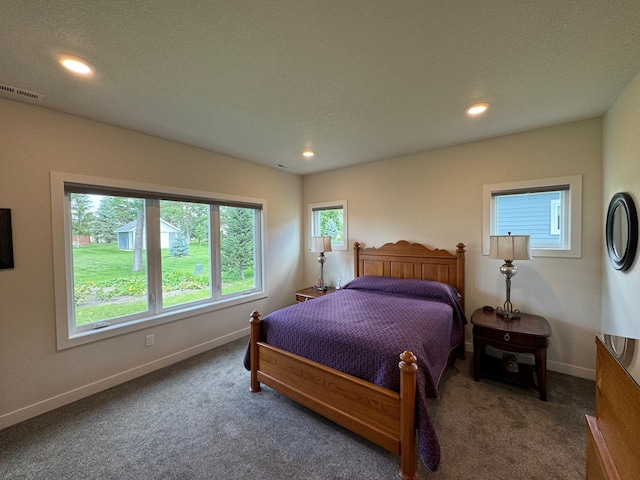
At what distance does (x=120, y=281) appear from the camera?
2.61 m

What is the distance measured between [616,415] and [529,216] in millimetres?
2483

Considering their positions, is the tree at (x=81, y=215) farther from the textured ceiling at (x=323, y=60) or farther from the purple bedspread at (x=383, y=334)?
the purple bedspread at (x=383, y=334)

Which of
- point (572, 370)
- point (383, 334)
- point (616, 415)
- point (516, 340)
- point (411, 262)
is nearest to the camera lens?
point (616, 415)

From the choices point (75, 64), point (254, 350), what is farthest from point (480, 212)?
point (75, 64)

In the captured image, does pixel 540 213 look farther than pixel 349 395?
Yes

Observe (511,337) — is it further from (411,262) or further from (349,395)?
(349,395)

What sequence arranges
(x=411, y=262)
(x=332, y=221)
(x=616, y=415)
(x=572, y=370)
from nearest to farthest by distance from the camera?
(x=616, y=415), (x=572, y=370), (x=411, y=262), (x=332, y=221)

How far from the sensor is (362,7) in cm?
119

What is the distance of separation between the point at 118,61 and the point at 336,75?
1.36m

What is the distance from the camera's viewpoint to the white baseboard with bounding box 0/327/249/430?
1.97m

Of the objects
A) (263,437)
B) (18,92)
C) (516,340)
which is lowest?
(263,437)

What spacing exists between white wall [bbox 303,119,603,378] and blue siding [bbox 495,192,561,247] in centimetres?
20

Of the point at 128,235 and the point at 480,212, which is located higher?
the point at 480,212

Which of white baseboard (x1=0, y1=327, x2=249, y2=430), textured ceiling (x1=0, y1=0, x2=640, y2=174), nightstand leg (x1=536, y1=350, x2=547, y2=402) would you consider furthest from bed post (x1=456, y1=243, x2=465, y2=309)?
white baseboard (x1=0, y1=327, x2=249, y2=430)
